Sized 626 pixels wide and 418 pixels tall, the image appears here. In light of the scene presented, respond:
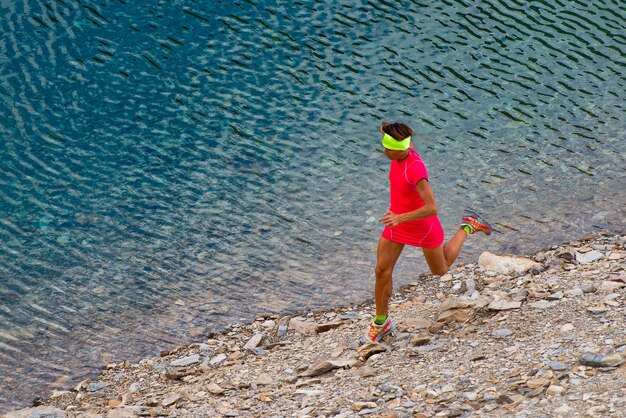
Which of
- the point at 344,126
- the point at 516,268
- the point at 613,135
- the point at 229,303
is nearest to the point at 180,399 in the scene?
the point at 229,303

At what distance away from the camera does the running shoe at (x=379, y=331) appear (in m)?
12.3

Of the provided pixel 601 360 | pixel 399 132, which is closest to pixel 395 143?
pixel 399 132

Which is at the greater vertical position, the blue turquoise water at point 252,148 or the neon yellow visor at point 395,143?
the neon yellow visor at point 395,143

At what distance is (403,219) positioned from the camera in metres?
11.3

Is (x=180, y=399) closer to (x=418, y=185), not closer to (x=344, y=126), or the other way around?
(x=418, y=185)

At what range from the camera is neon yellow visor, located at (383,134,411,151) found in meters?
11.1

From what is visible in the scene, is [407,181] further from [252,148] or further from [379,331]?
[252,148]

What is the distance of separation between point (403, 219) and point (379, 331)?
1966 millimetres

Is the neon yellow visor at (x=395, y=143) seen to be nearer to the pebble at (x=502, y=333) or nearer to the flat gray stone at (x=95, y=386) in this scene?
the pebble at (x=502, y=333)

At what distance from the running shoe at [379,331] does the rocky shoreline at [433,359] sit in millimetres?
168

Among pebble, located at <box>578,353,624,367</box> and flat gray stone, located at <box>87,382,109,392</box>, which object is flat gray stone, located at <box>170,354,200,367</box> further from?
pebble, located at <box>578,353,624,367</box>

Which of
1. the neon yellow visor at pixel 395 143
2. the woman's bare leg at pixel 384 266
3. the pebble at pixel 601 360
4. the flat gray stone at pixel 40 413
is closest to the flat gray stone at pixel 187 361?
the flat gray stone at pixel 40 413

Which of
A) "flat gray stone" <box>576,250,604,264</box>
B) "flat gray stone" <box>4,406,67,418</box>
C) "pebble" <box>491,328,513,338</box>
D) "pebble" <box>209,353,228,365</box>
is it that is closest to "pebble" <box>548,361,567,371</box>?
"pebble" <box>491,328,513,338</box>

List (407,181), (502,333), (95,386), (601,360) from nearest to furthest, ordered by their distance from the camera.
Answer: (601,360), (407,181), (502,333), (95,386)
